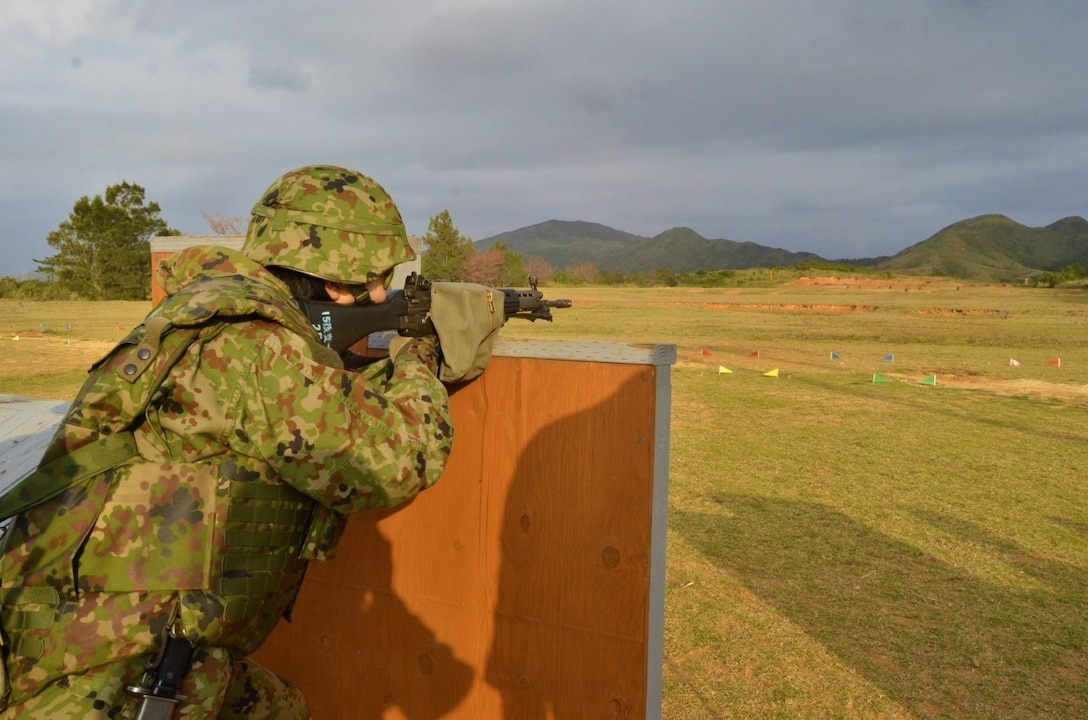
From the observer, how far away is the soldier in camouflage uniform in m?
1.69

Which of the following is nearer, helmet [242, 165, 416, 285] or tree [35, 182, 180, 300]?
helmet [242, 165, 416, 285]

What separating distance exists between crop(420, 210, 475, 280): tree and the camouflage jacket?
4021cm

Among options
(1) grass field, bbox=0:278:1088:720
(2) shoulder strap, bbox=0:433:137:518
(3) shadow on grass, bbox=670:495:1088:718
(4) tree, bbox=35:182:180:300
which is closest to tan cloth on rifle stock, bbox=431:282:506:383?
(2) shoulder strap, bbox=0:433:137:518

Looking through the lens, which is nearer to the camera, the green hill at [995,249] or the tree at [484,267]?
the tree at [484,267]

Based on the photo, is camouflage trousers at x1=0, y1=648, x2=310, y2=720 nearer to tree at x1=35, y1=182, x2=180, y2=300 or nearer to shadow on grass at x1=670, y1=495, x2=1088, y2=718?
shadow on grass at x1=670, y1=495, x2=1088, y2=718

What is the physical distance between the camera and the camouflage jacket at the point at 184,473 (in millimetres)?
1692

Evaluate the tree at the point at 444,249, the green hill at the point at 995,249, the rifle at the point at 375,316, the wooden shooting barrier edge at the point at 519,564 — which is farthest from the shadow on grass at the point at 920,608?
the green hill at the point at 995,249

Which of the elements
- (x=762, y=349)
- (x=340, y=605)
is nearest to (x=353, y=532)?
(x=340, y=605)

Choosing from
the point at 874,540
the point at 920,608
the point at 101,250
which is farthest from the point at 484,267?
the point at 920,608

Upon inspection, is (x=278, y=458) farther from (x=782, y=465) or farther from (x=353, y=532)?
(x=782, y=465)

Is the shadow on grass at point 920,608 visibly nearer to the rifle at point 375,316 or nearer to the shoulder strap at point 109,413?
the rifle at point 375,316

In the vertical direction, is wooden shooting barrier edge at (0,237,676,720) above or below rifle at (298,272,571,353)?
below

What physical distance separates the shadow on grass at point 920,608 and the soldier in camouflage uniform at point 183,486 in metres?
3.29

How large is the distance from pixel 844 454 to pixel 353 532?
6.94m
